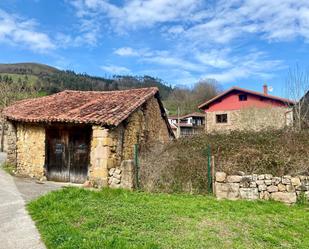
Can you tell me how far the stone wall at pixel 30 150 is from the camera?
39.7ft

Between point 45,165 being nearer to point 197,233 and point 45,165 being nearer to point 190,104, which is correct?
point 197,233

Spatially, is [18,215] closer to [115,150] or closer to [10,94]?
[115,150]

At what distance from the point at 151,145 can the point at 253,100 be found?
18.9m

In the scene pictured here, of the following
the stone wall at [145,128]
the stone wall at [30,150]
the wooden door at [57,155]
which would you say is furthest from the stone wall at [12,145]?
the stone wall at [145,128]

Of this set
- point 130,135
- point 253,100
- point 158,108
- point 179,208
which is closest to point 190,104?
point 253,100

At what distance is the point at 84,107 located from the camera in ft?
40.3

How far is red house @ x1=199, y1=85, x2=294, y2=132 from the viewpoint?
23312 mm

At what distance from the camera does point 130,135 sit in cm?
1191

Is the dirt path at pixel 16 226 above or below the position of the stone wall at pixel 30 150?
below

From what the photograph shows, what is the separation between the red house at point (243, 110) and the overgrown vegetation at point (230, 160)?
13158mm

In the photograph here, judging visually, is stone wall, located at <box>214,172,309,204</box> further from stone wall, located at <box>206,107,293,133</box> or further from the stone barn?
stone wall, located at <box>206,107,293,133</box>

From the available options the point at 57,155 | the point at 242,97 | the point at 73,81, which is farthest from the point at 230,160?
the point at 73,81

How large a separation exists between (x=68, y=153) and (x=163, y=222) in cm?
723

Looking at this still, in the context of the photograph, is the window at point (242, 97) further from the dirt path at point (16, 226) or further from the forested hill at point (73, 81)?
the forested hill at point (73, 81)
